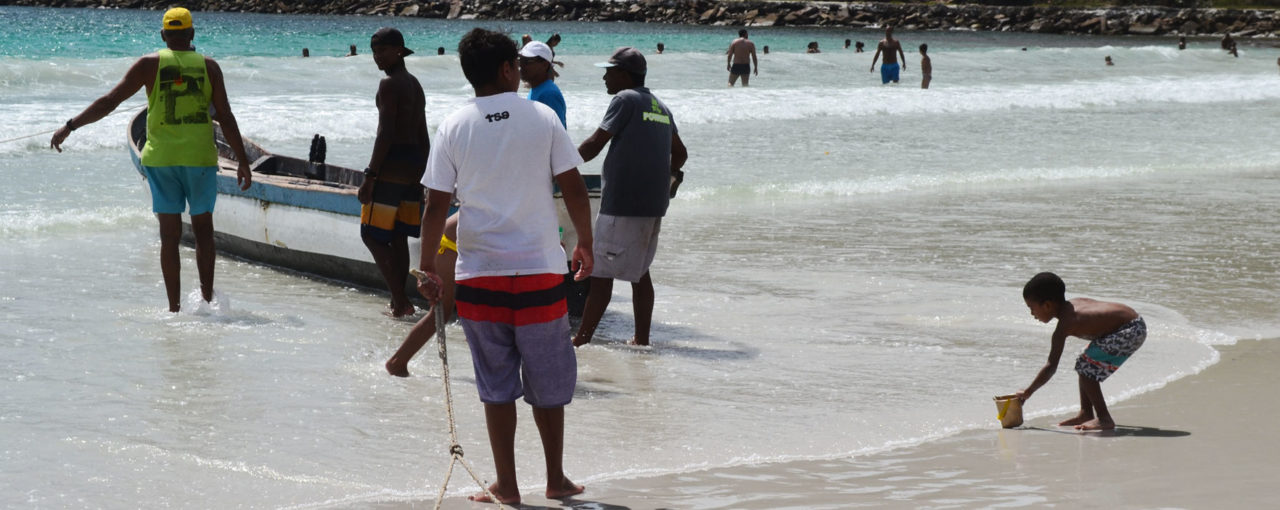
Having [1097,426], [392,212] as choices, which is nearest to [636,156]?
[392,212]

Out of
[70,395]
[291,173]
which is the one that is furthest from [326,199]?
[70,395]

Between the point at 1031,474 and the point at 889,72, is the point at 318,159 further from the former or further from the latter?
the point at 889,72

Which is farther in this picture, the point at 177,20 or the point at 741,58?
the point at 741,58

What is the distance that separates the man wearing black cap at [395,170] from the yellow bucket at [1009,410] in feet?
11.1

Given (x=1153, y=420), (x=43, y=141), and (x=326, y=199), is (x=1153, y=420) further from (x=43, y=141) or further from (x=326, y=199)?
(x=43, y=141)

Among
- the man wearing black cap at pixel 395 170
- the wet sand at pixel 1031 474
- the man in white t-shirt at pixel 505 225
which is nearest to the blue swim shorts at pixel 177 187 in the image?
the man wearing black cap at pixel 395 170

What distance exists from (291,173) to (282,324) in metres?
3.40

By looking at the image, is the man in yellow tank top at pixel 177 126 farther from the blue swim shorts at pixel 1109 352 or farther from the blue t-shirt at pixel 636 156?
the blue swim shorts at pixel 1109 352

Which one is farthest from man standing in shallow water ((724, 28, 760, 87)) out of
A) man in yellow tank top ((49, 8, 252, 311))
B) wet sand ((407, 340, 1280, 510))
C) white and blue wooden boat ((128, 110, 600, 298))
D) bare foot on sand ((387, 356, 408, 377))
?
wet sand ((407, 340, 1280, 510))

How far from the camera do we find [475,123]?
442 centimetres

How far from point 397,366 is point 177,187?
A: 211cm

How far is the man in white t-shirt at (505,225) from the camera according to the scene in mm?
4430

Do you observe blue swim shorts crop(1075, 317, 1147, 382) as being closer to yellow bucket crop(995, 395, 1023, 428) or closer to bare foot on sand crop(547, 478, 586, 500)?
yellow bucket crop(995, 395, 1023, 428)

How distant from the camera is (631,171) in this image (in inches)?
272
